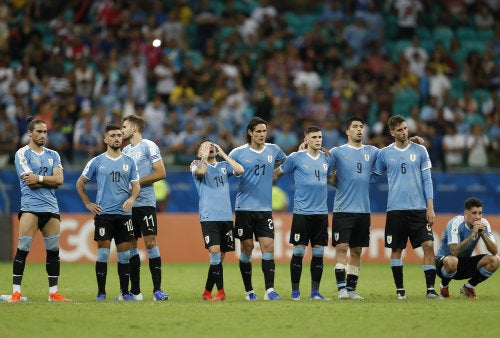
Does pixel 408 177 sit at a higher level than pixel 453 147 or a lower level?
lower

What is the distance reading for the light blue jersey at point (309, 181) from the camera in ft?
→ 46.3

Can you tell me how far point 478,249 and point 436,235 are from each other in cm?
92

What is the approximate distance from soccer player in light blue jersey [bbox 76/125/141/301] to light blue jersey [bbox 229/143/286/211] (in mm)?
1458

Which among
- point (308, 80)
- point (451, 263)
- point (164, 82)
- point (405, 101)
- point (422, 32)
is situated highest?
point (422, 32)

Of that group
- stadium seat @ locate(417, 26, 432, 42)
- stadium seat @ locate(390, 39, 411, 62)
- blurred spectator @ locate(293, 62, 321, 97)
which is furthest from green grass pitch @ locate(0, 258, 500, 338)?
stadium seat @ locate(417, 26, 432, 42)

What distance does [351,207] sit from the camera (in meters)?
14.2

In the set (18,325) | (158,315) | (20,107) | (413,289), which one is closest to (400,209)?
(413,289)

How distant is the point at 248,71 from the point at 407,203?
42.5 feet

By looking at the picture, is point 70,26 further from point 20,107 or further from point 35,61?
point 20,107

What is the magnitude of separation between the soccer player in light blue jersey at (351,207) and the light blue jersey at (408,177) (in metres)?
0.33

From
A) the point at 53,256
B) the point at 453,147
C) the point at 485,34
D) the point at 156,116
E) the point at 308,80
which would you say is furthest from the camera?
the point at 485,34

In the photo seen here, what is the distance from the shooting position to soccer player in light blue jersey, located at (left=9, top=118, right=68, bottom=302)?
13727 millimetres

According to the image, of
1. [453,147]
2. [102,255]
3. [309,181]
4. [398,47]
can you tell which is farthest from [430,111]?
[102,255]

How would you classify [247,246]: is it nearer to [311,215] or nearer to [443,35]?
[311,215]
